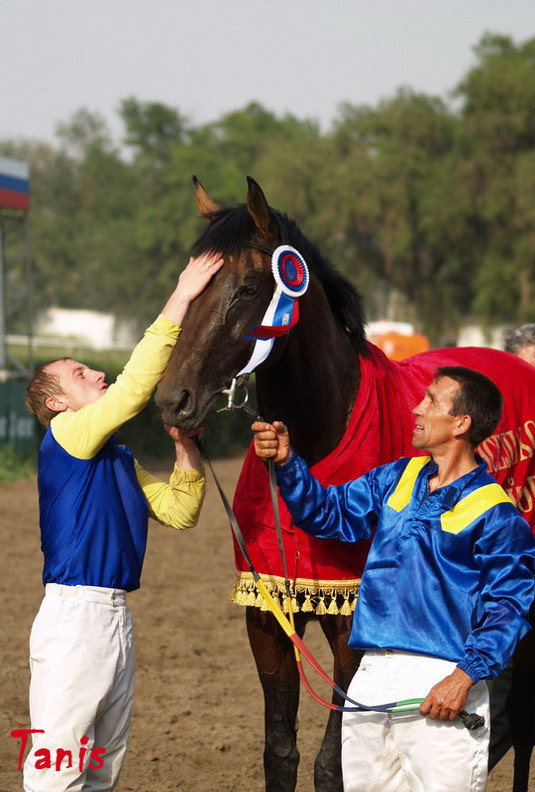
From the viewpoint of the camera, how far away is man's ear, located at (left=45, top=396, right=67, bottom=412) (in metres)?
3.01

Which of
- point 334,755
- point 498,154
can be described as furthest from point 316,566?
point 498,154

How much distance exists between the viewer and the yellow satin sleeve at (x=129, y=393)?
2805 millimetres

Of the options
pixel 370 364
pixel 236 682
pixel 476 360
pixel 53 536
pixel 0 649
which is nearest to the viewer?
pixel 53 536

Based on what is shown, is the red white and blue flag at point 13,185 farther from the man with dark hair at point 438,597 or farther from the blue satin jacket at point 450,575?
the blue satin jacket at point 450,575

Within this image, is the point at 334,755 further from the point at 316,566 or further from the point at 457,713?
the point at 457,713

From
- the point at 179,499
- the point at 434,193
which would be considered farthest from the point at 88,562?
the point at 434,193

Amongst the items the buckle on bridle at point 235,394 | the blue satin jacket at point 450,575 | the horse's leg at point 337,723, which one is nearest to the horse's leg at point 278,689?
the horse's leg at point 337,723

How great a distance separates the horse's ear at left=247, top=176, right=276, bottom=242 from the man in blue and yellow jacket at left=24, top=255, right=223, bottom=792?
0.20 metres

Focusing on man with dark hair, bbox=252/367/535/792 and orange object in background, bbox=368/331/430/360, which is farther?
orange object in background, bbox=368/331/430/360

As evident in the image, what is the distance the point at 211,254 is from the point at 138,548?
896 millimetres

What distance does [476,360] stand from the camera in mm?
4293

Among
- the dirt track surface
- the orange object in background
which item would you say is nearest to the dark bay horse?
the dirt track surface

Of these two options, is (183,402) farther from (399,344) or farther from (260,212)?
(399,344)

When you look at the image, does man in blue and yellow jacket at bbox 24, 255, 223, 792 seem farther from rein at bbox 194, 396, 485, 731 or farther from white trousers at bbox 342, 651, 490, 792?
white trousers at bbox 342, 651, 490, 792
